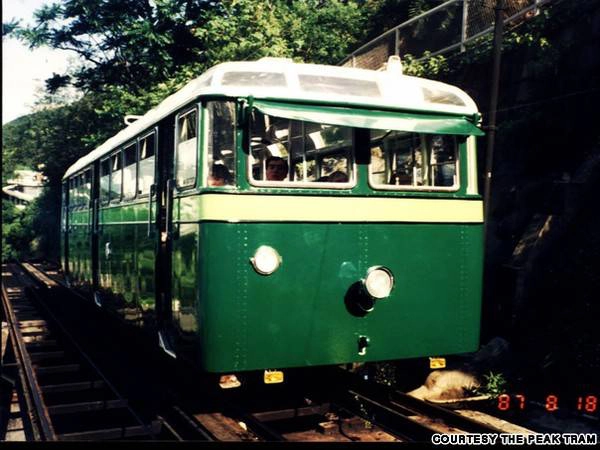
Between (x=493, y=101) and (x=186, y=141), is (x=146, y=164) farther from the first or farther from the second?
(x=493, y=101)

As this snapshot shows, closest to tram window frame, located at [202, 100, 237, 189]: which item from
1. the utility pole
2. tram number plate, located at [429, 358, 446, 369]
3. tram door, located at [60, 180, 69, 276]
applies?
tram number plate, located at [429, 358, 446, 369]

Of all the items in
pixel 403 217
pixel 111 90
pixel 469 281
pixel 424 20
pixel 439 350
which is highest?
pixel 424 20

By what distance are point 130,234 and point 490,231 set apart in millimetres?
6255

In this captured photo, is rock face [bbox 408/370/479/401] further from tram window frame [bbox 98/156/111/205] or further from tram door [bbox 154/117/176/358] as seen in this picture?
tram window frame [bbox 98/156/111/205]

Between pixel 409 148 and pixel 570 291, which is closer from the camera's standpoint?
pixel 409 148

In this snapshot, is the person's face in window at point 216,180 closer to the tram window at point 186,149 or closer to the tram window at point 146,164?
the tram window at point 186,149

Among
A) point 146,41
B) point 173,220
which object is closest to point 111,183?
point 173,220

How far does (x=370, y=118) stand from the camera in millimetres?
6504

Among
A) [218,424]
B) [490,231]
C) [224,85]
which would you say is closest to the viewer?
[224,85]

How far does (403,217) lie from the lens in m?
6.68

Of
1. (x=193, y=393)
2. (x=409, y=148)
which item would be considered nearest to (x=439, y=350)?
(x=409, y=148)

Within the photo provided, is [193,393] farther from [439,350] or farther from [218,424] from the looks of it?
[439,350]

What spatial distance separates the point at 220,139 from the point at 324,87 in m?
1.07

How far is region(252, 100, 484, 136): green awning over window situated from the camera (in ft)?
20.4
